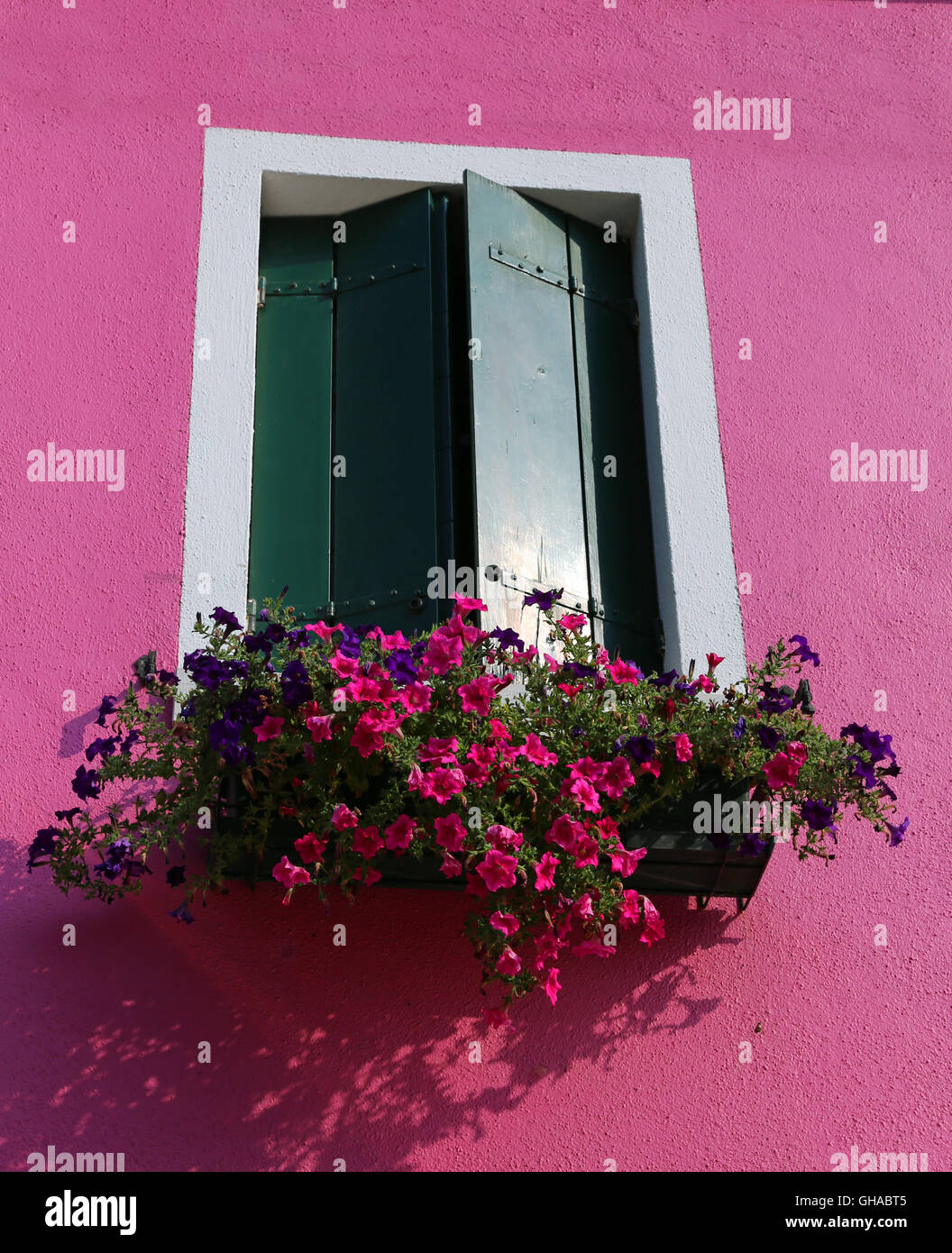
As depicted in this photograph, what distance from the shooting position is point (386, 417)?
477 cm

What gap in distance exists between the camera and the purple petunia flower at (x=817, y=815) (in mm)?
3738

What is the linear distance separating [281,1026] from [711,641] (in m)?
1.54

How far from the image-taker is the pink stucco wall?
149 inches

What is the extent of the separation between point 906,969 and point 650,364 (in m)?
1.92

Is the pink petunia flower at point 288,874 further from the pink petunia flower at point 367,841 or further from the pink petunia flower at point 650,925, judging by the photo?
the pink petunia flower at point 650,925

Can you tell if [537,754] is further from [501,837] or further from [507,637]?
[507,637]

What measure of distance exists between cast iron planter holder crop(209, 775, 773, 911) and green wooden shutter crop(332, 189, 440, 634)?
81cm

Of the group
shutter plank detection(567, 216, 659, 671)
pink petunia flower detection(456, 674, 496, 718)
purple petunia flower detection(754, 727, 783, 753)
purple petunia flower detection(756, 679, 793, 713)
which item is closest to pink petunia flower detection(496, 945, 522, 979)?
pink petunia flower detection(456, 674, 496, 718)

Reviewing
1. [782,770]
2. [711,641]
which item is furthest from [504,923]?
[711,641]

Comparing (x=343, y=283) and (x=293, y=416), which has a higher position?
(x=343, y=283)

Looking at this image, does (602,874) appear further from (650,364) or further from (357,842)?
(650,364)

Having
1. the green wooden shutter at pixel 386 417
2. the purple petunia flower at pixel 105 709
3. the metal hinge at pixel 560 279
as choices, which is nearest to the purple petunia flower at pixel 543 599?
the green wooden shutter at pixel 386 417

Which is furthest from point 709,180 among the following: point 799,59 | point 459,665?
point 459,665

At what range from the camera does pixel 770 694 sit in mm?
3945
